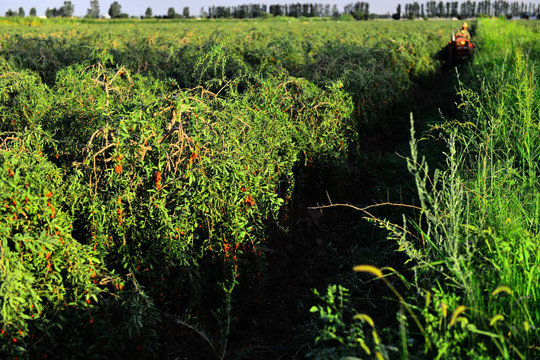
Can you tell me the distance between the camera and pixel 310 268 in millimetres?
4574

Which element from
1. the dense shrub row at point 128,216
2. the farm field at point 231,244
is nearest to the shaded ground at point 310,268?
the farm field at point 231,244

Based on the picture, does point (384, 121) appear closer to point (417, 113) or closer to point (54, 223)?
point (417, 113)

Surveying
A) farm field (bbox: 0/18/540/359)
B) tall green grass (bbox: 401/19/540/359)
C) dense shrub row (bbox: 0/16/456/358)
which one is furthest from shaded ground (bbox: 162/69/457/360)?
tall green grass (bbox: 401/19/540/359)

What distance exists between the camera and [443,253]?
3070 millimetres

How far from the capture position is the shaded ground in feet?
11.4

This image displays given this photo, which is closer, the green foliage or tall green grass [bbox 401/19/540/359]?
the green foliage

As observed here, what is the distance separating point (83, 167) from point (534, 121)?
493 cm

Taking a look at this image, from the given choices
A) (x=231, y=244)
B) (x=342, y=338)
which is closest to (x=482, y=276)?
(x=342, y=338)

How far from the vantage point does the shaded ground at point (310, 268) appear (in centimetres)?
347

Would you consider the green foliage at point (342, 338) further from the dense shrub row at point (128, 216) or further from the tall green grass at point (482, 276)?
the dense shrub row at point (128, 216)

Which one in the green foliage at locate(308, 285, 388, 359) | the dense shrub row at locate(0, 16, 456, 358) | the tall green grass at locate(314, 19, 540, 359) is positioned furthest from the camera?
the dense shrub row at locate(0, 16, 456, 358)

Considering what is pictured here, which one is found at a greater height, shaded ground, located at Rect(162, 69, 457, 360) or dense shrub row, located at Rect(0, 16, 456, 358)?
dense shrub row, located at Rect(0, 16, 456, 358)

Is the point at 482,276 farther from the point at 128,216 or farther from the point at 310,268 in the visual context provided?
the point at 128,216

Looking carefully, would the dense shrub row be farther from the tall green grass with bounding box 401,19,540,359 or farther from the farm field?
the tall green grass with bounding box 401,19,540,359
